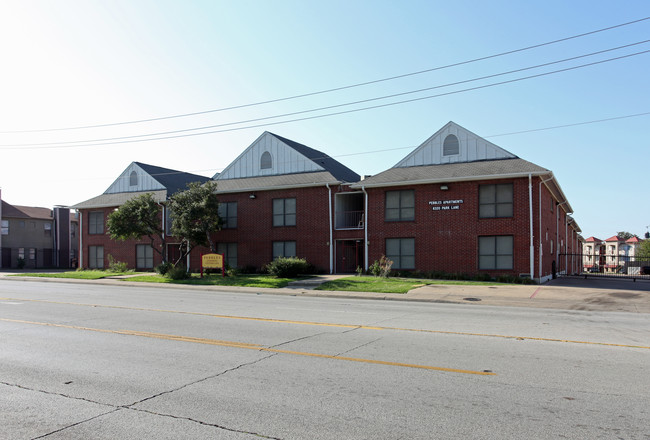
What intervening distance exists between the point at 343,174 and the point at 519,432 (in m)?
31.6

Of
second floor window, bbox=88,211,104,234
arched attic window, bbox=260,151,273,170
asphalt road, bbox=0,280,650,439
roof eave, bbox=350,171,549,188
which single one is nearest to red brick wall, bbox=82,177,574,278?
roof eave, bbox=350,171,549,188

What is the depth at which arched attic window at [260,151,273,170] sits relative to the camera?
33.1 meters

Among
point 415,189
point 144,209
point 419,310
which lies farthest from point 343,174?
point 419,310

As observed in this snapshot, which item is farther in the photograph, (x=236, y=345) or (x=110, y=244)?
(x=110, y=244)

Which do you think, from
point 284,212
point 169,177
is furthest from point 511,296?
point 169,177

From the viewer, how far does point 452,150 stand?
91.4ft

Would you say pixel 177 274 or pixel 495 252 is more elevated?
pixel 495 252

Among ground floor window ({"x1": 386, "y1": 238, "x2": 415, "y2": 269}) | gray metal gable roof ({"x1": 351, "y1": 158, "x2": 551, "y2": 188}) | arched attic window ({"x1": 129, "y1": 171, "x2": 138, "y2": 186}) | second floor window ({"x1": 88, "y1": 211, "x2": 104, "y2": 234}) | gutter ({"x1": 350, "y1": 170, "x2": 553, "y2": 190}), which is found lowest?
ground floor window ({"x1": 386, "y1": 238, "x2": 415, "y2": 269})

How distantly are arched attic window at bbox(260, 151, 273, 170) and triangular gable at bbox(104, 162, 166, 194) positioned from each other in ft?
29.4

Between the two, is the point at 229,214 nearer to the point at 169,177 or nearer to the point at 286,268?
the point at 286,268

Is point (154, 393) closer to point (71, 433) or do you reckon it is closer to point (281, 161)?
point (71, 433)

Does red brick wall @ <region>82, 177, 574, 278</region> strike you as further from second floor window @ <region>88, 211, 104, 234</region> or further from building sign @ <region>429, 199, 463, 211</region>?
second floor window @ <region>88, 211, 104, 234</region>

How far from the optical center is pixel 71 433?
452cm

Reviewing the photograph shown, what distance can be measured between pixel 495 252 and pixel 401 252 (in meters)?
5.01
